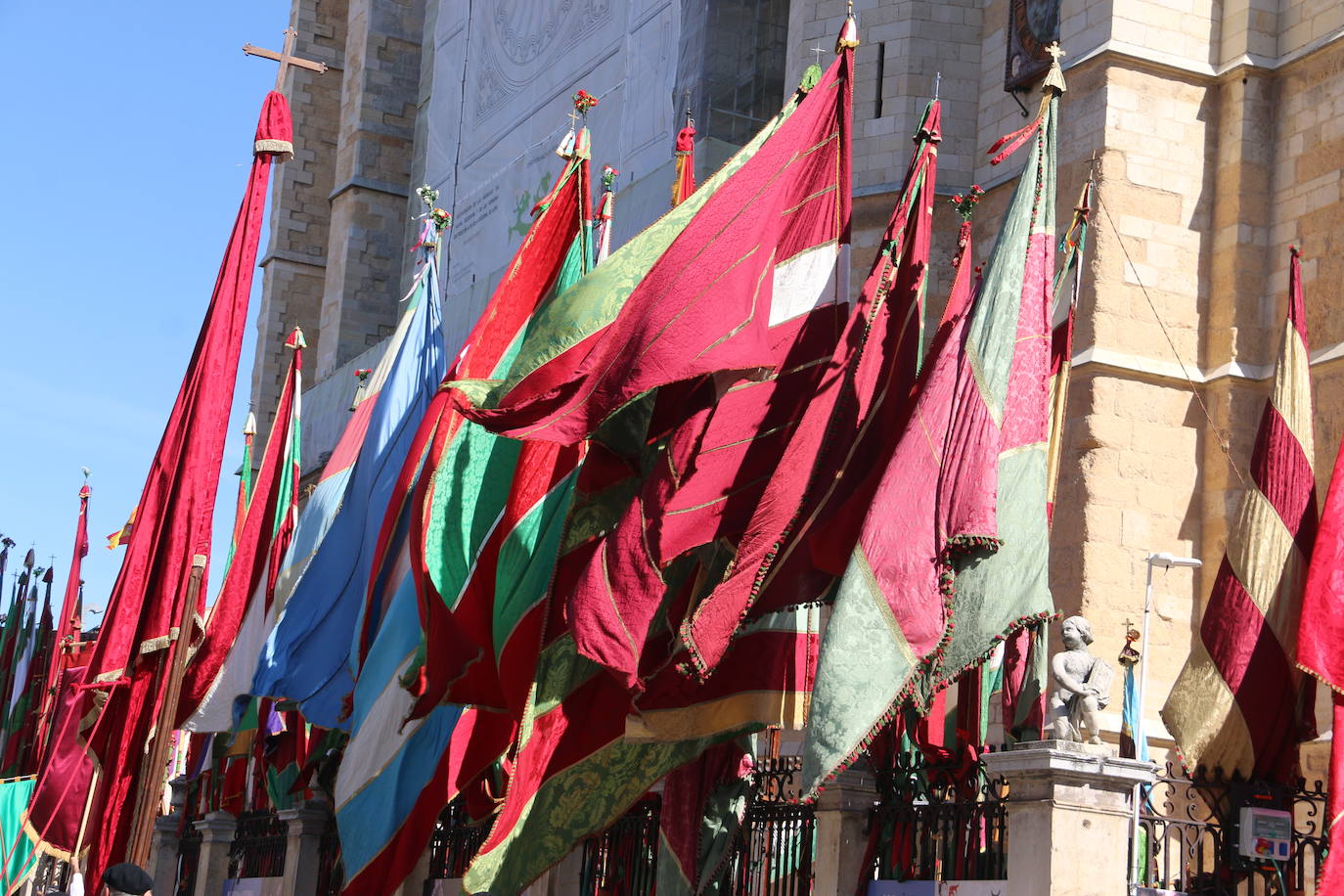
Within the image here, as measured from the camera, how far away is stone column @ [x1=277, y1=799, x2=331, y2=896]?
44.9 feet

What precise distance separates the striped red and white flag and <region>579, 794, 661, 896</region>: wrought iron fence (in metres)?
2.88

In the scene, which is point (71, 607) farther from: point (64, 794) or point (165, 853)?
point (64, 794)

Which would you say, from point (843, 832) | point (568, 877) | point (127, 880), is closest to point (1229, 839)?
point (843, 832)

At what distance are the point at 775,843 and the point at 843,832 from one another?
106 cm

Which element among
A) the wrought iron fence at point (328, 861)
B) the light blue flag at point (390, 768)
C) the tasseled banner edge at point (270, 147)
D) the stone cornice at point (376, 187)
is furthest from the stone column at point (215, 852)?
the stone cornice at point (376, 187)

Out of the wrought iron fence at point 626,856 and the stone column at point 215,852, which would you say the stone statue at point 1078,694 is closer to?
the wrought iron fence at point 626,856

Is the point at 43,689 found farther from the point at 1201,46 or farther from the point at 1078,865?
the point at 1078,865

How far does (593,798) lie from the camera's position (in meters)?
9.18

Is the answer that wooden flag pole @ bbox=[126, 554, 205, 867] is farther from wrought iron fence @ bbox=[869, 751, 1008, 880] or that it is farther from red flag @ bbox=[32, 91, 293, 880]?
wrought iron fence @ bbox=[869, 751, 1008, 880]

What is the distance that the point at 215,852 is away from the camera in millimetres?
15812

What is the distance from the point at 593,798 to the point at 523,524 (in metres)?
1.48

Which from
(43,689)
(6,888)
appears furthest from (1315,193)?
(43,689)

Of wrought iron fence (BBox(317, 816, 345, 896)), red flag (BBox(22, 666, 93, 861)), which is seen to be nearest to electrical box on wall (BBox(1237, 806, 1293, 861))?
red flag (BBox(22, 666, 93, 861))

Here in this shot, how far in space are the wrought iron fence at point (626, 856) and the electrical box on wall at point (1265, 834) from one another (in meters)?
3.03
